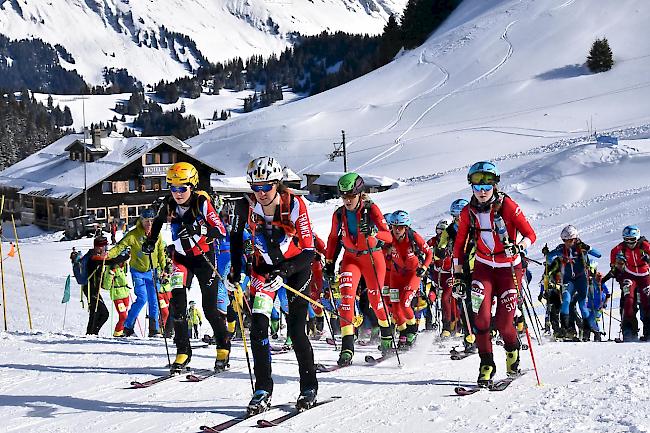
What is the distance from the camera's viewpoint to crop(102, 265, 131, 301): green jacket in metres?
14.2

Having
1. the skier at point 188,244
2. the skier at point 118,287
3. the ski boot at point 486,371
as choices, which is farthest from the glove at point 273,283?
the skier at point 118,287

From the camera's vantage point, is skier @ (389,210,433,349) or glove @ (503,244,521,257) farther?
skier @ (389,210,433,349)

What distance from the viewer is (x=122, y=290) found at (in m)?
14.5

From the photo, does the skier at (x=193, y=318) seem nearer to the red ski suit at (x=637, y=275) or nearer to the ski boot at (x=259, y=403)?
the red ski suit at (x=637, y=275)

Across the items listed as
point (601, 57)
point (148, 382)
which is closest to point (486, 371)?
point (148, 382)

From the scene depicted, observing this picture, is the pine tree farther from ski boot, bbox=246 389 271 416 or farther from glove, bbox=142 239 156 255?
ski boot, bbox=246 389 271 416

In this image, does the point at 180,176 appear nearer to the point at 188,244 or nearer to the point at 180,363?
the point at 188,244

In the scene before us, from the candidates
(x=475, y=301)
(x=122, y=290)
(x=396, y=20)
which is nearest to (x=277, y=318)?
(x=122, y=290)

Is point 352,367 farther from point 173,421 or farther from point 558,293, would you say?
point 558,293

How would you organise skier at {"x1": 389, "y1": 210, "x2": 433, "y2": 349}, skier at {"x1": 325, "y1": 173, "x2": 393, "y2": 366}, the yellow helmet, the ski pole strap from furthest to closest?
skier at {"x1": 389, "y1": 210, "x2": 433, "y2": 349}, the ski pole strap, skier at {"x1": 325, "y1": 173, "x2": 393, "y2": 366}, the yellow helmet

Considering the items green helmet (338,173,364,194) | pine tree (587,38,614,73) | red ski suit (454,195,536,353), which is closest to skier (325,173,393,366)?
green helmet (338,173,364,194)

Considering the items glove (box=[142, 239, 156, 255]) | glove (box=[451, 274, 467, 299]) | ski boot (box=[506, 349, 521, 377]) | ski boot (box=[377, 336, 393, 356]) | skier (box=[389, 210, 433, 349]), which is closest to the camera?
glove (box=[451, 274, 467, 299])

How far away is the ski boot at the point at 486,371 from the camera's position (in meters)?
7.93

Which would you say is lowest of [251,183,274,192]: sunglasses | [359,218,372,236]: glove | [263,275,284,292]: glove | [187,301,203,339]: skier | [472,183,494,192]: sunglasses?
[187,301,203,339]: skier
